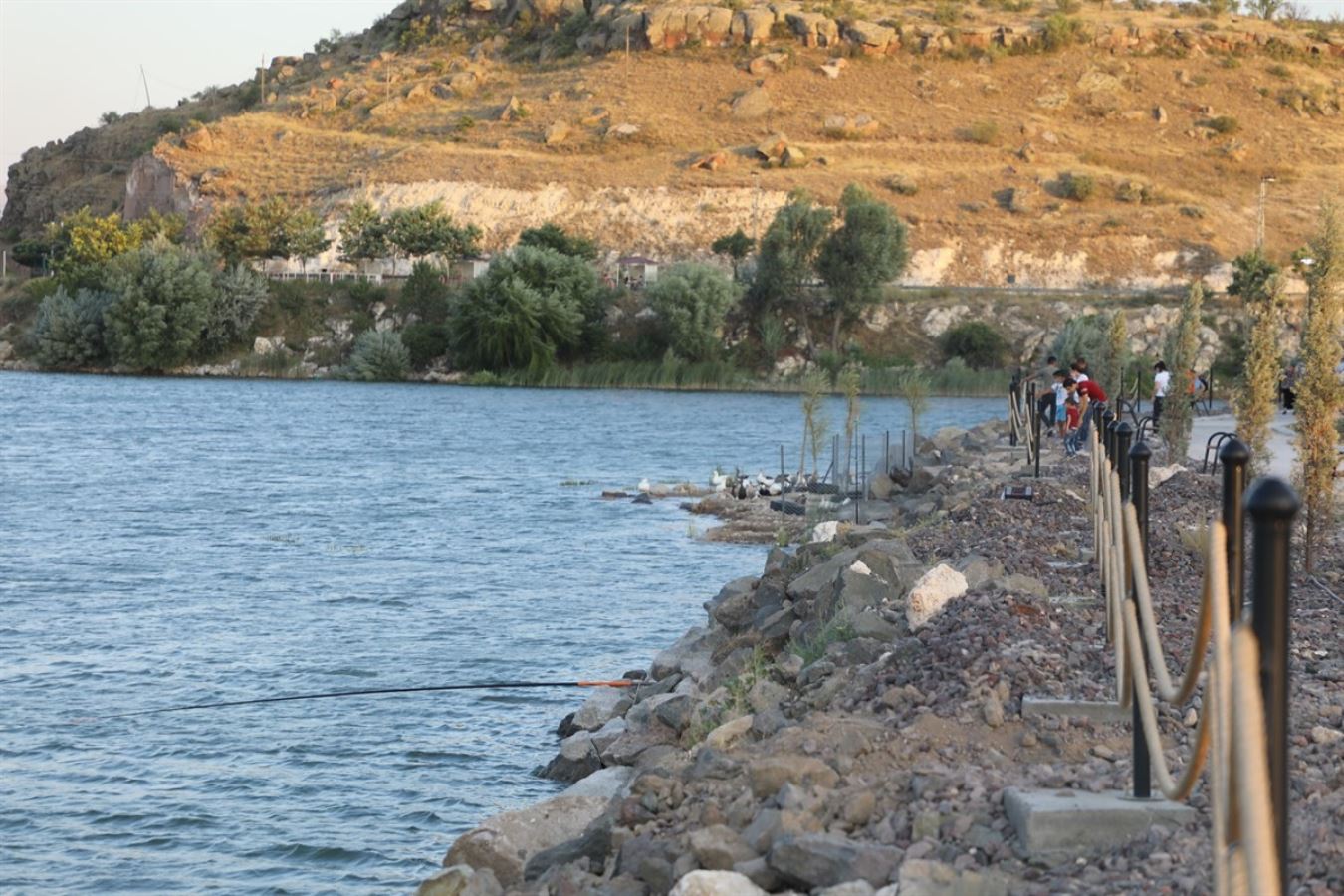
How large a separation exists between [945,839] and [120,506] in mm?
26318

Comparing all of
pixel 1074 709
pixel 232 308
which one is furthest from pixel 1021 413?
pixel 232 308

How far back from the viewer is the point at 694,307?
7362 cm

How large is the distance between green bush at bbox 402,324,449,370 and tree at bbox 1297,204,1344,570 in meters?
64.4

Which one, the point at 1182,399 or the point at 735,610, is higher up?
the point at 1182,399

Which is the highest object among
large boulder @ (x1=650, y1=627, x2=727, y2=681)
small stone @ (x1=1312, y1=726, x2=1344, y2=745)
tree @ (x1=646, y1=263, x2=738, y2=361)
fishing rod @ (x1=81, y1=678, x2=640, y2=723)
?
tree @ (x1=646, y1=263, x2=738, y2=361)

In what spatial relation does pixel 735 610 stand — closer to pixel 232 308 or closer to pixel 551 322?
pixel 551 322

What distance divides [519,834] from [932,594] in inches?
117

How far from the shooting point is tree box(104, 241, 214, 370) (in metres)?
76.6

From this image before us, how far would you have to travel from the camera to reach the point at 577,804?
30.0 ft

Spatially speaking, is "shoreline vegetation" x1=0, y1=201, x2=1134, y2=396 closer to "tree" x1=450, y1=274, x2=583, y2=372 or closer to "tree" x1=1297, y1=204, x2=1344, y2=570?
"tree" x1=450, y1=274, x2=583, y2=372

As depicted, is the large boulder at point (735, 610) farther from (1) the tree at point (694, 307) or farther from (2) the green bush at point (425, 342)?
(2) the green bush at point (425, 342)

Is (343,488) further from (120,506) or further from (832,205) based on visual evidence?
(832,205)

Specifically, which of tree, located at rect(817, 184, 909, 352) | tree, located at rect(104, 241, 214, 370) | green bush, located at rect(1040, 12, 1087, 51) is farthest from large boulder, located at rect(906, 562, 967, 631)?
green bush, located at rect(1040, 12, 1087, 51)

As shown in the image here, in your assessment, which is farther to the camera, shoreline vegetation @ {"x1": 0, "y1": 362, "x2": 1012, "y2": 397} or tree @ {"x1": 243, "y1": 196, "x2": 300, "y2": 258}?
tree @ {"x1": 243, "y1": 196, "x2": 300, "y2": 258}
